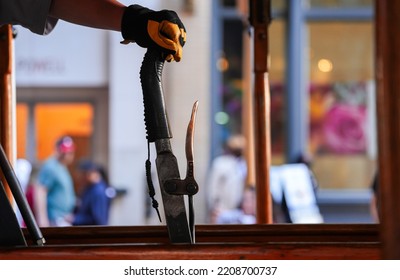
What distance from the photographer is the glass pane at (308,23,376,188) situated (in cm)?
1105

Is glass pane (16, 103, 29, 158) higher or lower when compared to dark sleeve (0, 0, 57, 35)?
lower

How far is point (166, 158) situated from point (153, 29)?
233mm

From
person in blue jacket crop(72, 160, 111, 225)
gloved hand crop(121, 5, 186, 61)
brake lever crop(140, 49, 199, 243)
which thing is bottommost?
person in blue jacket crop(72, 160, 111, 225)

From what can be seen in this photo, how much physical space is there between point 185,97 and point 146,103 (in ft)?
29.0

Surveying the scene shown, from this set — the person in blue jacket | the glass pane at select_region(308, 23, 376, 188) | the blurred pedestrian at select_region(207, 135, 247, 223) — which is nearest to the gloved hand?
the person in blue jacket

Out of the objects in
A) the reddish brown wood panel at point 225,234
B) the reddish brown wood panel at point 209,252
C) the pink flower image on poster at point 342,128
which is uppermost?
the reddish brown wood panel at point 209,252

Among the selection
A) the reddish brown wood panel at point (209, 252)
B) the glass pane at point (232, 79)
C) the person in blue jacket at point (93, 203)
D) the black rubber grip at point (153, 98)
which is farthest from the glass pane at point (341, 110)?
the reddish brown wood panel at point (209, 252)

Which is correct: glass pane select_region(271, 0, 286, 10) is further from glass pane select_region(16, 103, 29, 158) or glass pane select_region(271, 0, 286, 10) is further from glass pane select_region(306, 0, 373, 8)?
glass pane select_region(16, 103, 29, 158)

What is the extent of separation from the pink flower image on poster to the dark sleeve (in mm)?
9292

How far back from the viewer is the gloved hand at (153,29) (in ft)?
6.04

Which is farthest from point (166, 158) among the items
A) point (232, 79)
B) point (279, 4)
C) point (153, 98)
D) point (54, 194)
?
point (279, 4)

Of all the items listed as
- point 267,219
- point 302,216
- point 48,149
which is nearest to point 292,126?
point 48,149

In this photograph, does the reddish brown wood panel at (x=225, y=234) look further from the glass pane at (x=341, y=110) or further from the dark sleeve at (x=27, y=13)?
the glass pane at (x=341, y=110)

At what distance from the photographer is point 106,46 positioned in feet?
36.9
